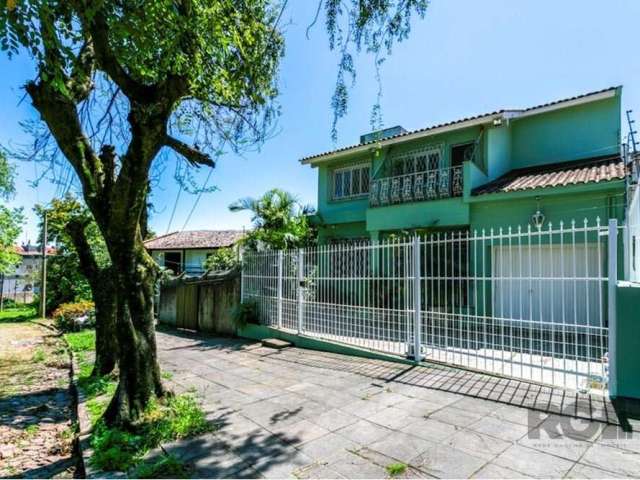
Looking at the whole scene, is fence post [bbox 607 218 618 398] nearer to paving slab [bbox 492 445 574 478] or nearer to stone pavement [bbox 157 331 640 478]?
stone pavement [bbox 157 331 640 478]

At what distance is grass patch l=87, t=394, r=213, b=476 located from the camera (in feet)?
12.5

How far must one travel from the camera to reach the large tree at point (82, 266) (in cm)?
739

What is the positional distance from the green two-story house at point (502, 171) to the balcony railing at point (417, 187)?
0.04 meters

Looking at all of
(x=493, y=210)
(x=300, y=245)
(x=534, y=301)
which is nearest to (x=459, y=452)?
(x=534, y=301)

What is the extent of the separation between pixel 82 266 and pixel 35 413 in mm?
2944

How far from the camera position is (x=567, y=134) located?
42.4 ft

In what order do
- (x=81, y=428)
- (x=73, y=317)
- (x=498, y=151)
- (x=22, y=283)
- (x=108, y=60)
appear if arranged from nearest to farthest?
(x=108, y=60), (x=81, y=428), (x=498, y=151), (x=73, y=317), (x=22, y=283)

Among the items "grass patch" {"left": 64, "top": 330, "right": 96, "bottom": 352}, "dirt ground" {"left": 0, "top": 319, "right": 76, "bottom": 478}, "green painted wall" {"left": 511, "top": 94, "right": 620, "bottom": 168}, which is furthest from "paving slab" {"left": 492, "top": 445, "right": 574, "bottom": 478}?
"green painted wall" {"left": 511, "top": 94, "right": 620, "bottom": 168}

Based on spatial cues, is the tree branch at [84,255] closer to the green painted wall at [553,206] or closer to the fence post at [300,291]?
the fence post at [300,291]

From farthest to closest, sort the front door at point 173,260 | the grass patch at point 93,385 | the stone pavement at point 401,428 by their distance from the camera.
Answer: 1. the front door at point 173,260
2. the grass patch at point 93,385
3. the stone pavement at point 401,428

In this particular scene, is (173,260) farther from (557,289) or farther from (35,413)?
(557,289)

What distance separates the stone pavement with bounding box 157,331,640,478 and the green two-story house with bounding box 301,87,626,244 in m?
7.24

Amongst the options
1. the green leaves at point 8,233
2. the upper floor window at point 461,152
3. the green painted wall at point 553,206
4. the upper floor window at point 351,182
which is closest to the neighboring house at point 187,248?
the green leaves at point 8,233

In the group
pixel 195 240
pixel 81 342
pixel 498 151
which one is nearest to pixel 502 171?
pixel 498 151
